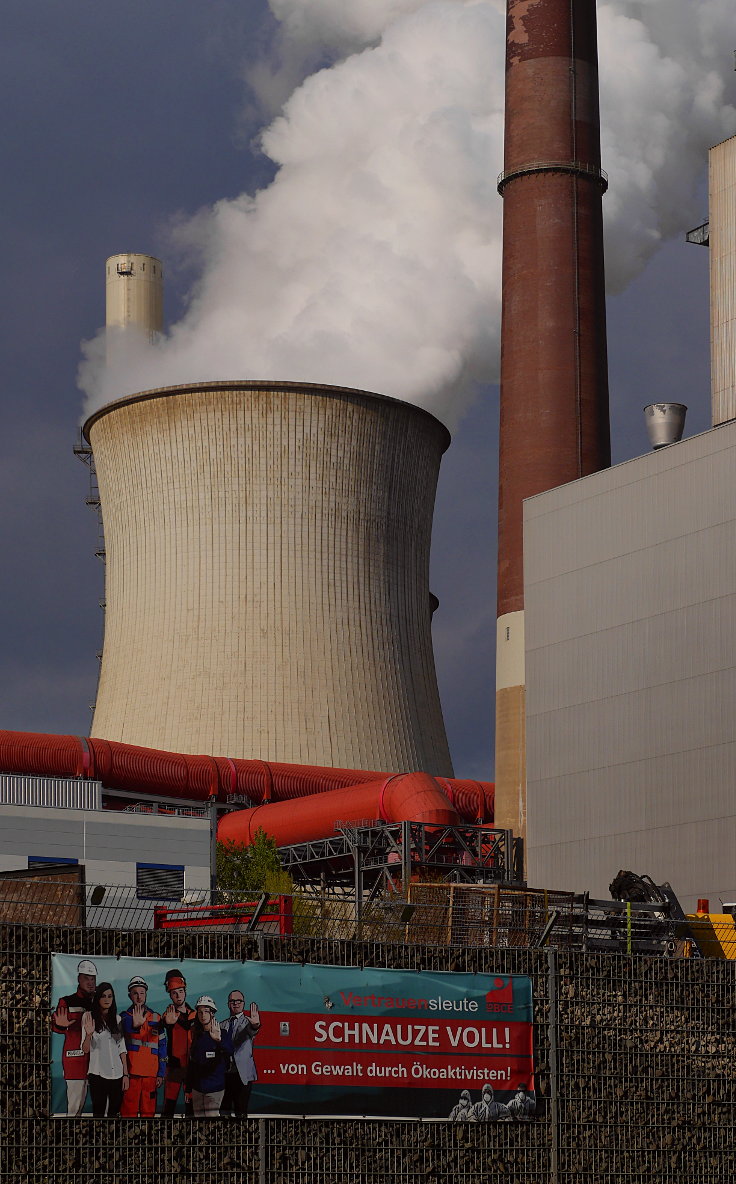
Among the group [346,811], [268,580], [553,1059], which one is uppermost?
[268,580]

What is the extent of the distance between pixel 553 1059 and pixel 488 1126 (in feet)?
3.05

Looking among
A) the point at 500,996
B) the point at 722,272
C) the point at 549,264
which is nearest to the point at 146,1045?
the point at 500,996

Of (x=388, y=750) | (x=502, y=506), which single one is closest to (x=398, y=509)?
(x=502, y=506)

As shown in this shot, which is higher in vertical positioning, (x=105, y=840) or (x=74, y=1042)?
(x=105, y=840)

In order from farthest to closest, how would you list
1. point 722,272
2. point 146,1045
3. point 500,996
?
point 722,272, point 500,996, point 146,1045

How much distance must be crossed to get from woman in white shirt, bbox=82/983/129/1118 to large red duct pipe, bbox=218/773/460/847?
71.6ft

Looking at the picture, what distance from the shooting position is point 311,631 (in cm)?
4012

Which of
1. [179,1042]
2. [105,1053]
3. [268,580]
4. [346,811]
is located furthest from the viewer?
[268,580]

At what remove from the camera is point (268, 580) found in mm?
40938

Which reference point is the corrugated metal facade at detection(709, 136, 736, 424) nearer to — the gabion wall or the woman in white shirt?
the gabion wall

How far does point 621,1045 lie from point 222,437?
25992mm

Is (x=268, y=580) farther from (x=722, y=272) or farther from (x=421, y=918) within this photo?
(x=421, y=918)

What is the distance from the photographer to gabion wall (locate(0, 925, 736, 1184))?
14.3m

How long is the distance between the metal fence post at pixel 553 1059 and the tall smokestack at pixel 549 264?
23.2 meters
